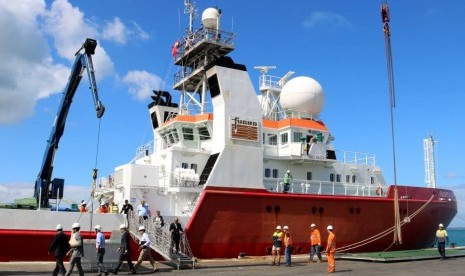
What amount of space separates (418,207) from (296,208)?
776 centimetres

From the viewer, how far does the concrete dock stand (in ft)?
46.4

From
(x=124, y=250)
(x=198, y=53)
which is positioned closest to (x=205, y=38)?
(x=198, y=53)

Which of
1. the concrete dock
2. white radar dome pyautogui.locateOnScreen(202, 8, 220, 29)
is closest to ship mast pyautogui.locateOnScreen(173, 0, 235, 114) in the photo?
white radar dome pyautogui.locateOnScreen(202, 8, 220, 29)

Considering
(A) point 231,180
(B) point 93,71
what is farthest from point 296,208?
(B) point 93,71

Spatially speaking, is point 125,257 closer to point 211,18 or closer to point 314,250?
point 314,250

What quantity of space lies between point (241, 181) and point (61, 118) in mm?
8048

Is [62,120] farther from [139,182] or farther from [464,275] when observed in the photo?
[464,275]

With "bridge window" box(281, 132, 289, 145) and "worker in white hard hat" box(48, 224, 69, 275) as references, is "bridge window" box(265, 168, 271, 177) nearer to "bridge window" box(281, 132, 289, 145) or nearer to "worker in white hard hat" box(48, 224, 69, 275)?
"bridge window" box(281, 132, 289, 145)

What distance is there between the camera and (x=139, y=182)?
18.9 metres

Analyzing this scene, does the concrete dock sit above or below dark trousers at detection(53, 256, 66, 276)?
below

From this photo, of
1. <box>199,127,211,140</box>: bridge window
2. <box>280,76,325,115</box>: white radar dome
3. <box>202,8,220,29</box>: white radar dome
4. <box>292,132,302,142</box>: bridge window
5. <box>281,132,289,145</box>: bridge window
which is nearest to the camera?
<box>199,127,211,140</box>: bridge window

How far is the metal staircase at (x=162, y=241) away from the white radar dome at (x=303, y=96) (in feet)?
32.6

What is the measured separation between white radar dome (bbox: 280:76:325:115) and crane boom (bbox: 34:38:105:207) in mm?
10037

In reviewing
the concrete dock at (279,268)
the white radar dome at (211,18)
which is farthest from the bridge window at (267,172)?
the white radar dome at (211,18)
